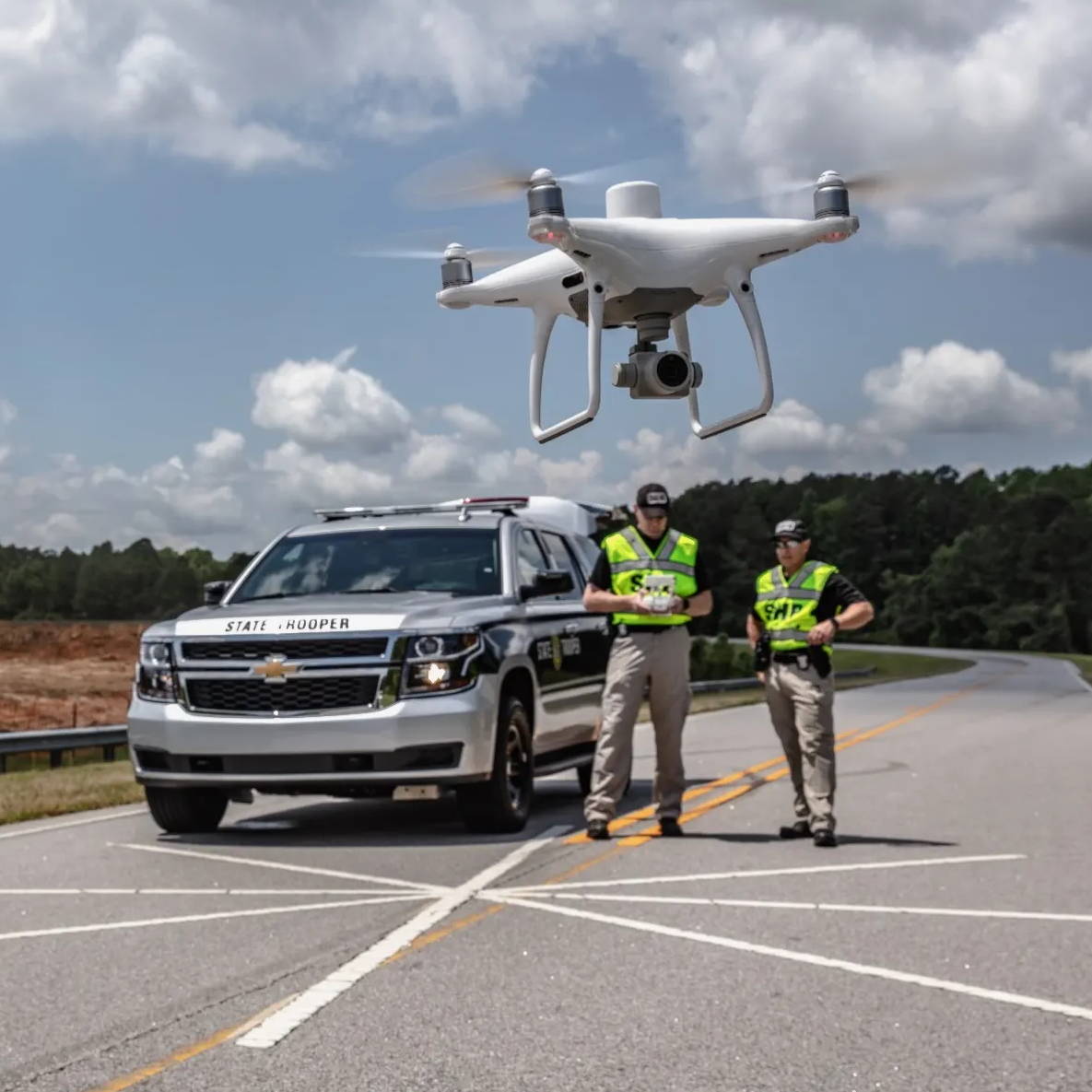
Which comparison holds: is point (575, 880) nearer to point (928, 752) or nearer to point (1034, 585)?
point (928, 752)

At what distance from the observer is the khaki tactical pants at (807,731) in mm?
10789

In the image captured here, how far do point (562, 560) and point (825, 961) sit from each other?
6432 millimetres

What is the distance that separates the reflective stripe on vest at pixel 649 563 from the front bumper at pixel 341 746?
103 centimetres

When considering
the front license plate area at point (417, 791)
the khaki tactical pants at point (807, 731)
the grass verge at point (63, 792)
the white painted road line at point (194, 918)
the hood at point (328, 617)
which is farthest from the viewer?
the grass verge at point (63, 792)

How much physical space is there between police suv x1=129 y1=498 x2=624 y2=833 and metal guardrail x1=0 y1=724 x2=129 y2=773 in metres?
4.68

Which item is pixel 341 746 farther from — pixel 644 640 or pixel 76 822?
pixel 76 822

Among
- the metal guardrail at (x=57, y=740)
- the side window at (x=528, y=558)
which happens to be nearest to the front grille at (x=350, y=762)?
the side window at (x=528, y=558)

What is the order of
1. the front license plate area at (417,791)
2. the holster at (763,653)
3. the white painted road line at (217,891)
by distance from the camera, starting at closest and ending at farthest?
the white painted road line at (217,891) → the front license plate area at (417,791) → the holster at (763,653)

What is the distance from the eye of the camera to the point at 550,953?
7.28 metres

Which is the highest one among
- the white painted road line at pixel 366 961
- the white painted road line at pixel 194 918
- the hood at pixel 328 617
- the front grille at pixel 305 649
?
the hood at pixel 328 617

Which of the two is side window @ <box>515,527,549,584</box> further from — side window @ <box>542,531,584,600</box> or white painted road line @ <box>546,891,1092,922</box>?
white painted road line @ <box>546,891,1092,922</box>

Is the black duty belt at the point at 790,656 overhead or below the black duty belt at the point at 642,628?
below

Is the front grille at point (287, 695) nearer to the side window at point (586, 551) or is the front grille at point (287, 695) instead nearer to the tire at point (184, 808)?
the tire at point (184, 808)

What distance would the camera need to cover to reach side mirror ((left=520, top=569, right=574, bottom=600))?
11609 mm
